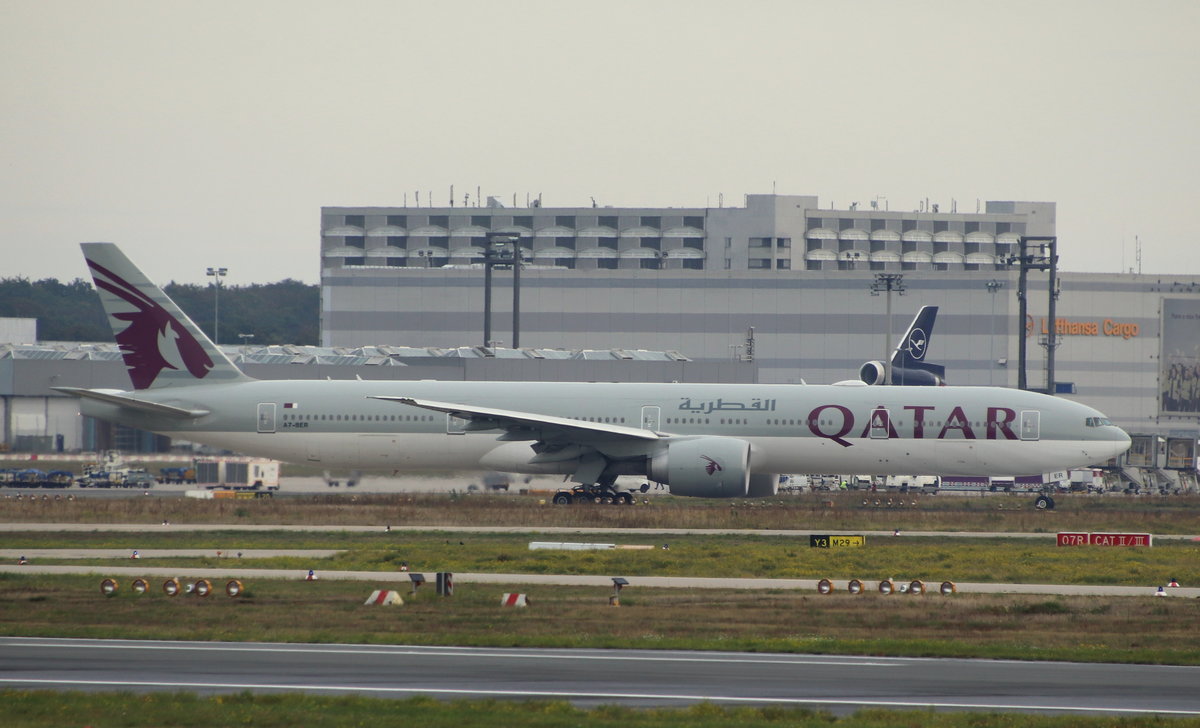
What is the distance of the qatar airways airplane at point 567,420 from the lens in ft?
157

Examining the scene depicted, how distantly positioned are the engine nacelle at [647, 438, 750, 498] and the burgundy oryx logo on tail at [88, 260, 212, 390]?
1713 centimetres

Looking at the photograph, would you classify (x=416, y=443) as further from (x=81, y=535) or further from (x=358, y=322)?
(x=358, y=322)

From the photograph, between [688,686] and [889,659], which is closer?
[688,686]

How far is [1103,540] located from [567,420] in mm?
17674

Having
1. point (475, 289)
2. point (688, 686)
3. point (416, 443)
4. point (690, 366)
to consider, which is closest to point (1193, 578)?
point (688, 686)

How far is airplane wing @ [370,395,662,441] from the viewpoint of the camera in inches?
1794

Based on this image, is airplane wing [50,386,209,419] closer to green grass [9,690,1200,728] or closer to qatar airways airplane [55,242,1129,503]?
qatar airways airplane [55,242,1129,503]

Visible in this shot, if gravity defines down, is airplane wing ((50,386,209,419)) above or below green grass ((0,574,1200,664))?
above

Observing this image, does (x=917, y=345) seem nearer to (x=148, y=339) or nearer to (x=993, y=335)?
(x=993, y=335)

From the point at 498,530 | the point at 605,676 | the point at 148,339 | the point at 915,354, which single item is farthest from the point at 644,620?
the point at 915,354

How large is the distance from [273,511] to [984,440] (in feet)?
79.0

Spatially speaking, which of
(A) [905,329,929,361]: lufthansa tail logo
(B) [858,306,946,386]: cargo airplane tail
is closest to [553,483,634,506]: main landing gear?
(B) [858,306,946,386]: cargo airplane tail

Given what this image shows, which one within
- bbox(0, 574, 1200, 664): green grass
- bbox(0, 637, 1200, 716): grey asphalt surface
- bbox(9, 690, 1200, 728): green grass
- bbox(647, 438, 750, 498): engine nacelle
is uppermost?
bbox(647, 438, 750, 498): engine nacelle

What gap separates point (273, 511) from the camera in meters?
45.0
